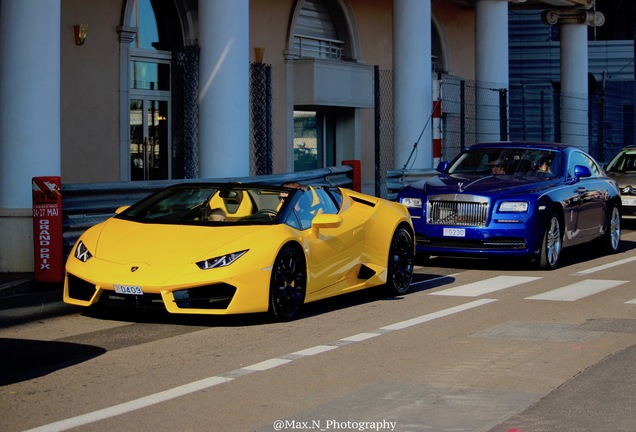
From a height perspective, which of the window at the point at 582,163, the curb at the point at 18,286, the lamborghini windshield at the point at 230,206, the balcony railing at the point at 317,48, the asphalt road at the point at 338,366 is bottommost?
the asphalt road at the point at 338,366

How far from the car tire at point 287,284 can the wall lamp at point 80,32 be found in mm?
10969

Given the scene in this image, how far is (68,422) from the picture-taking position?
6395 millimetres

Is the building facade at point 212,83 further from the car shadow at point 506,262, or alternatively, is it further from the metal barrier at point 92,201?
the car shadow at point 506,262

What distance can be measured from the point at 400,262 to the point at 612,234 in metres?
6.24

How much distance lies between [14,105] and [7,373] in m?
6.32

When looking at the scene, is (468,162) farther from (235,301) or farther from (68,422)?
(68,422)

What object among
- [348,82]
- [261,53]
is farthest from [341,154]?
[261,53]

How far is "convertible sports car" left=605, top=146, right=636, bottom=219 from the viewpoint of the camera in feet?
73.3

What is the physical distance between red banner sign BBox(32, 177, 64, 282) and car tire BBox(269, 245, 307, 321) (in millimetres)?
3336

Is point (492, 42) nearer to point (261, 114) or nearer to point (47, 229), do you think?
point (261, 114)

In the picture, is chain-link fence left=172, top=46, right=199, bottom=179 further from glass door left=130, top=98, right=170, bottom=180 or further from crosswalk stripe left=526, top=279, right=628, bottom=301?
crosswalk stripe left=526, top=279, right=628, bottom=301

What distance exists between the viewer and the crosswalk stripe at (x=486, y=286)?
12.7m

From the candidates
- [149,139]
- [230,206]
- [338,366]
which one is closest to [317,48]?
[149,139]

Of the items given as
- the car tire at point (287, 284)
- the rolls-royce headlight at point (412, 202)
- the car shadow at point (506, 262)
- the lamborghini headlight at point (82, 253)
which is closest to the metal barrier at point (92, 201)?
the rolls-royce headlight at point (412, 202)
